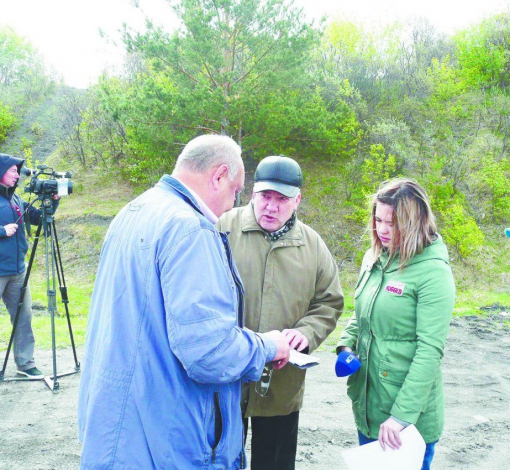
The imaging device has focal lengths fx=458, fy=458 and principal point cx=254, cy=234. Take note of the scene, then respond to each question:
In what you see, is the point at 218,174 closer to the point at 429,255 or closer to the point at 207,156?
the point at 207,156

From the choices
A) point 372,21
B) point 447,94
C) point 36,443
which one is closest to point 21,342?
point 36,443

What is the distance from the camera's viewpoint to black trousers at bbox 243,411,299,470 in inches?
94.3

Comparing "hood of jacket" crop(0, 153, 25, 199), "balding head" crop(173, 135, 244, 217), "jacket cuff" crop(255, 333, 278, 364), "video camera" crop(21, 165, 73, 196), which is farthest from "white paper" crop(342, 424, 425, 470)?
"hood of jacket" crop(0, 153, 25, 199)

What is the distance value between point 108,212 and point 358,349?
40.5ft

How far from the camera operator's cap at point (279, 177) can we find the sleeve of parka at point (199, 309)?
0.98 meters

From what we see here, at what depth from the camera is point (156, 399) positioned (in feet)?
4.80

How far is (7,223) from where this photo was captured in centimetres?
466

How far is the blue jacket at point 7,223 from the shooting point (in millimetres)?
4531

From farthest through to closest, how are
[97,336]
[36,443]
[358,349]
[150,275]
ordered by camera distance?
[36,443]
[358,349]
[97,336]
[150,275]

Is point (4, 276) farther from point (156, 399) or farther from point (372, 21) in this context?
point (372, 21)

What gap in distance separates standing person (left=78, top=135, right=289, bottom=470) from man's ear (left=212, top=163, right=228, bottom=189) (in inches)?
5.8

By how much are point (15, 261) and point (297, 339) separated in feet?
11.6

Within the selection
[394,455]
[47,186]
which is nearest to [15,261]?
[47,186]

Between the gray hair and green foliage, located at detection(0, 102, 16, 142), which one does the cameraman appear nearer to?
the gray hair
